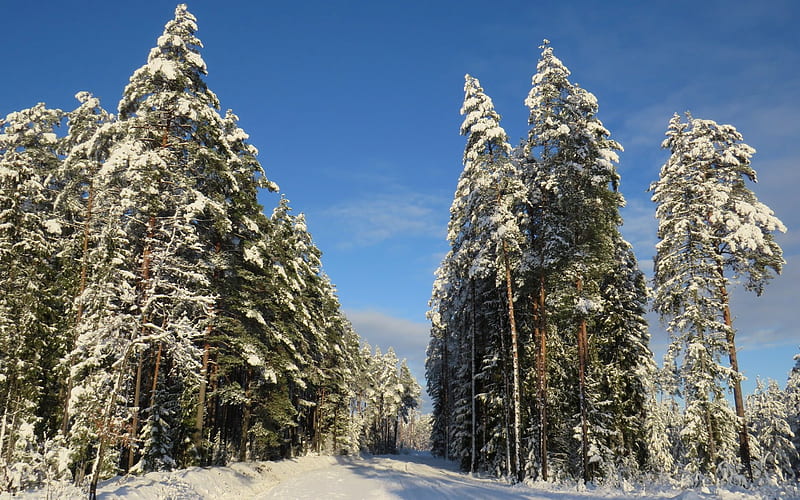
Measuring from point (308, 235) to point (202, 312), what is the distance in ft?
71.5

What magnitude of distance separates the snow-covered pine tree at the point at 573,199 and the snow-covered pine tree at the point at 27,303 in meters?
19.7

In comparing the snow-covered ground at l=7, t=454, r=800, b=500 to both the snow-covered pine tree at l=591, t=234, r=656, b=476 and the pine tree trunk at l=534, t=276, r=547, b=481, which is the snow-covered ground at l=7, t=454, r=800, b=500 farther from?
the snow-covered pine tree at l=591, t=234, r=656, b=476

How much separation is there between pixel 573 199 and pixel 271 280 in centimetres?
1415

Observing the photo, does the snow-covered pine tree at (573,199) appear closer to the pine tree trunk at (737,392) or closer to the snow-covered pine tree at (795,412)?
the pine tree trunk at (737,392)

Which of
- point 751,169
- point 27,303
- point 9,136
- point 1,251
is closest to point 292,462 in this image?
point 27,303

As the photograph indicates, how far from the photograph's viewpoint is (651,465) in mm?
23500

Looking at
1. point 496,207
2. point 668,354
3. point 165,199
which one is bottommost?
point 668,354

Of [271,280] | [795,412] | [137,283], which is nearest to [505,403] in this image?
[271,280]

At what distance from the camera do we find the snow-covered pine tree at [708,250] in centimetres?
1817

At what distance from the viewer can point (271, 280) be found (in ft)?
72.9

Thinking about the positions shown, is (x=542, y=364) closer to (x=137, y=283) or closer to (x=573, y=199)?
(x=573, y=199)

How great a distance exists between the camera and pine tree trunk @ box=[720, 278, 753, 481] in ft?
55.1

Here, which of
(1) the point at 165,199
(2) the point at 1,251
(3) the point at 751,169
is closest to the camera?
(1) the point at 165,199

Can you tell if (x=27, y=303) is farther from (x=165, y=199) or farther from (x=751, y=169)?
(x=751, y=169)
